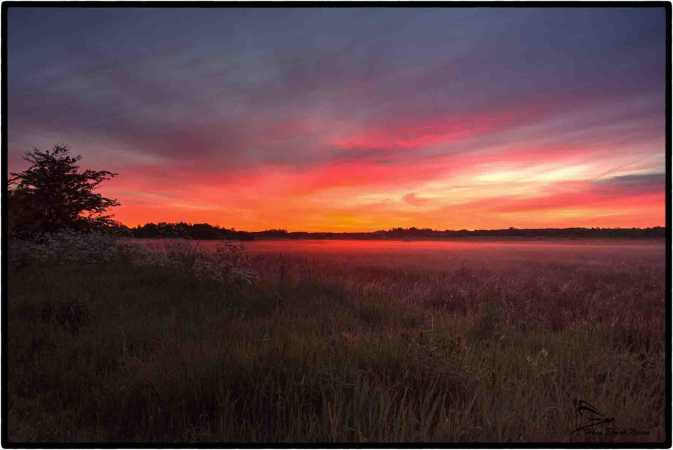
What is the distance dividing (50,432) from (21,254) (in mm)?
9450

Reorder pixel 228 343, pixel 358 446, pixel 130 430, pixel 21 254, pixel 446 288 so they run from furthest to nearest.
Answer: pixel 446 288 → pixel 21 254 → pixel 228 343 → pixel 130 430 → pixel 358 446

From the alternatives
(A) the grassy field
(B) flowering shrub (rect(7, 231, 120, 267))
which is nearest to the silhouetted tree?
(B) flowering shrub (rect(7, 231, 120, 267))

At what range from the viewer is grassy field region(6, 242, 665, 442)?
10.0ft

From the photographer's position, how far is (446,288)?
447 inches

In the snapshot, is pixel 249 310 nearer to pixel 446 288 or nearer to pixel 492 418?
pixel 492 418

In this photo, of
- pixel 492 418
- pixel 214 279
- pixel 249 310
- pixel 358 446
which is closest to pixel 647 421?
pixel 492 418

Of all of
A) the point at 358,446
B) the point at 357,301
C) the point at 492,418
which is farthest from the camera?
the point at 357,301

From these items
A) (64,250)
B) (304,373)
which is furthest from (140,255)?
(304,373)

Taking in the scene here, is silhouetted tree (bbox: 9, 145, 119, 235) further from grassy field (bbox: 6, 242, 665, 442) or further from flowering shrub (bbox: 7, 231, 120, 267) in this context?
grassy field (bbox: 6, 242, 665, 442)

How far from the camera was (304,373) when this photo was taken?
3.61 metres

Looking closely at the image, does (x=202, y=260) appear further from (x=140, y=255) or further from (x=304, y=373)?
(x=304, y=373)

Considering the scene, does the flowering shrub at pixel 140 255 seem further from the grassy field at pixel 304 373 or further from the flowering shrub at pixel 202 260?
the grassy field at pixel 304 373

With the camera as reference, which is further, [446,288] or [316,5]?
[446,288]

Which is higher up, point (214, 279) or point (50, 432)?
point (214, 279)
